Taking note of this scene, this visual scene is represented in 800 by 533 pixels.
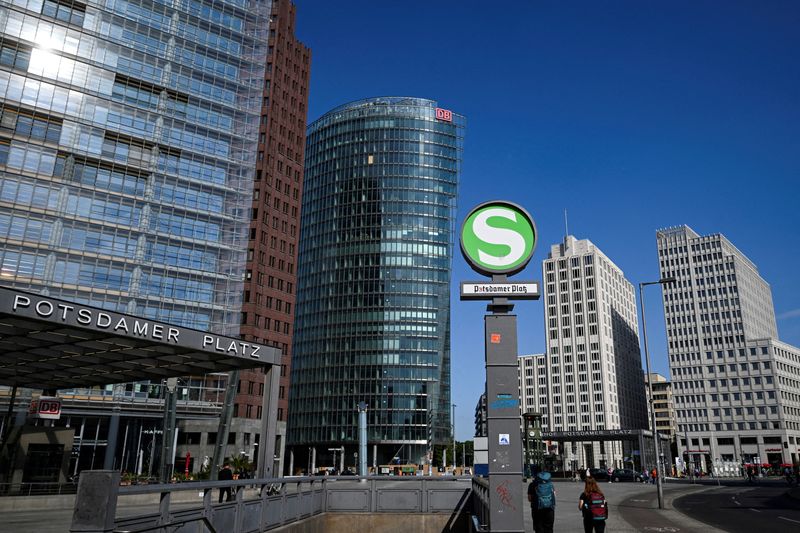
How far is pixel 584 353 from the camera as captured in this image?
163625 mm

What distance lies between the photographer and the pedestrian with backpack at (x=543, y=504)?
1391 centimetres

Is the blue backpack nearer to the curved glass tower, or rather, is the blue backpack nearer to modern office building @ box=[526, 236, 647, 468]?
the curved glass tower

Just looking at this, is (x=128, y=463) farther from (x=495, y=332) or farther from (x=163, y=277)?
(x=495, y=332)

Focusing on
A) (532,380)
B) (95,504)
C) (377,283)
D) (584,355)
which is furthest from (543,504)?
(532,380)

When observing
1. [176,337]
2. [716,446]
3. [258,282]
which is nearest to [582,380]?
[716,446]

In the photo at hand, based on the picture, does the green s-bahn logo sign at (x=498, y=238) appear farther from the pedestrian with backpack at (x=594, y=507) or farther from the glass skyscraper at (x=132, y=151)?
the glass skyscraper at (x=132, y=151)

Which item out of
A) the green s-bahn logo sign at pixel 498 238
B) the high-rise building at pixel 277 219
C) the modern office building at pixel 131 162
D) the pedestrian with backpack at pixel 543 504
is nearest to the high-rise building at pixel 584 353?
the high-rise building at pixel 277 219

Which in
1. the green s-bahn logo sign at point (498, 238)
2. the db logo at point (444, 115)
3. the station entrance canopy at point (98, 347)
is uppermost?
the db logo at point (444, 115)

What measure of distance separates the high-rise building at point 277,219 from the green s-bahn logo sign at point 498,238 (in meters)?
74.3

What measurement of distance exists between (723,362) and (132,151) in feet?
459

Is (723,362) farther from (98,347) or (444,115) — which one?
(98,347)

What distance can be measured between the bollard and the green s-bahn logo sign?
9855 millimetres

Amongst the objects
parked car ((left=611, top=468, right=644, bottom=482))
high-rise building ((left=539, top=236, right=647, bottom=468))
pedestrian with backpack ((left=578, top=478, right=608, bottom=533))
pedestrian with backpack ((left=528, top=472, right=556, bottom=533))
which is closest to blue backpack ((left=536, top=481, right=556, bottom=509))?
pedestrian with backpack ((left=528, top=472, right=556, bottom=533))

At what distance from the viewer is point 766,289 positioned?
174500mm
